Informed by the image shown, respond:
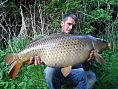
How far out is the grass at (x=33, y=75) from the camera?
4.71 metres

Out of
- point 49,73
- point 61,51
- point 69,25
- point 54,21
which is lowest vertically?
point 49,73

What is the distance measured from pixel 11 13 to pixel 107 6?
221cm

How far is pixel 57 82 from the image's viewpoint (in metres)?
4.37

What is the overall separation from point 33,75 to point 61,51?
58.9 inches

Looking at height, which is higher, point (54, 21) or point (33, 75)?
point (54, 21)

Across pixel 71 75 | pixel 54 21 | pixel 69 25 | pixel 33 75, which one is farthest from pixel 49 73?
pixel 54 21

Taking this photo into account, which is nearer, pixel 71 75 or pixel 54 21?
pixel 71 75

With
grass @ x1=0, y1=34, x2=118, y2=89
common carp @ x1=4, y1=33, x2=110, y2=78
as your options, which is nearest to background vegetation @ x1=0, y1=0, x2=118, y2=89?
grass @ x1=0, y1=34, x2=118, y2=89

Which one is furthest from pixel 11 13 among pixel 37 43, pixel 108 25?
pixel 37 43

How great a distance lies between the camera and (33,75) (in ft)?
16.5

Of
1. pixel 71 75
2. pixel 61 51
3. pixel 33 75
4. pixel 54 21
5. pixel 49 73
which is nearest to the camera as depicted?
pixel 61 51

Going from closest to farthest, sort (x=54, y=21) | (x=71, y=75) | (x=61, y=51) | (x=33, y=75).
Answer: (x=61, y=51) < (x=71, y=75) < (x=33, y=75) < (x=54, y=21)

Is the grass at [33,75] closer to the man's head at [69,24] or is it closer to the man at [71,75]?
the man at [71,75]

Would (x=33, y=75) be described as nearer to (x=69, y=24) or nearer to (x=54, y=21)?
(x=69, y=24)
